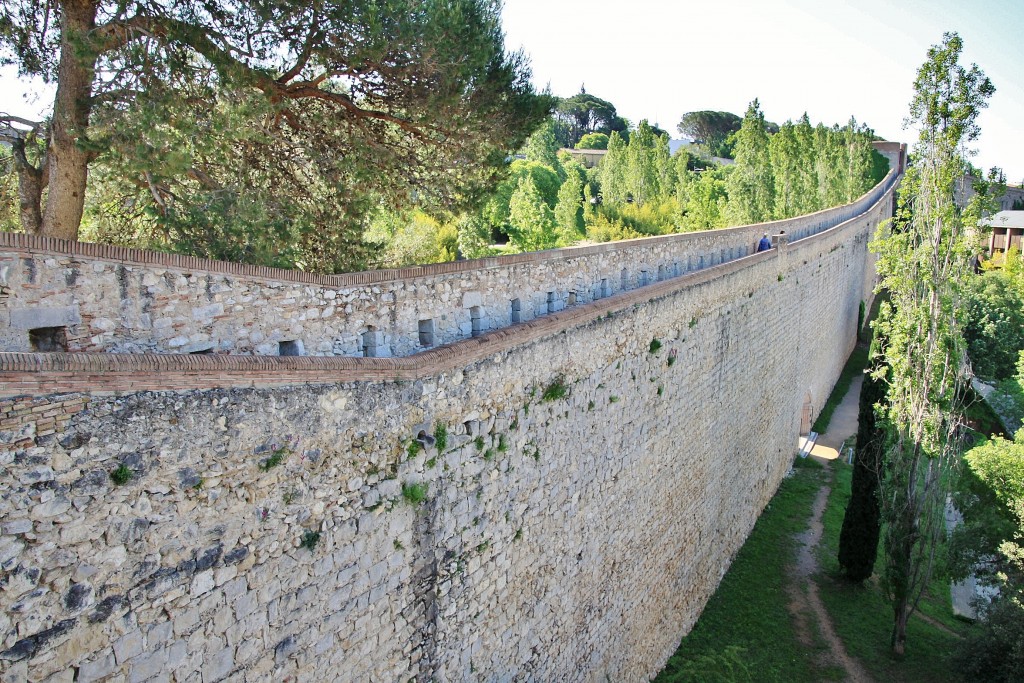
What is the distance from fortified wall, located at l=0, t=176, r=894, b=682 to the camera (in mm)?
3158

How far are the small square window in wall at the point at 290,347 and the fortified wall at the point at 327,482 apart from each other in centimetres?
7

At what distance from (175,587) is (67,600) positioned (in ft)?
1.61

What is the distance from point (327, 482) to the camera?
169 inches

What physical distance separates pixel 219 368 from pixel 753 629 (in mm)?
10212

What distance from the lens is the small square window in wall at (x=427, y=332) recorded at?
5379 millimetres

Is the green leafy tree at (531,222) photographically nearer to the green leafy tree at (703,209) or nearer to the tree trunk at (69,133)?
the green leafy tree at (703,209)

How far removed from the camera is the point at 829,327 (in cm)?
2277

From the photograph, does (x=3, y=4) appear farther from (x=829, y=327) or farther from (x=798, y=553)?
(x=829, y=327)

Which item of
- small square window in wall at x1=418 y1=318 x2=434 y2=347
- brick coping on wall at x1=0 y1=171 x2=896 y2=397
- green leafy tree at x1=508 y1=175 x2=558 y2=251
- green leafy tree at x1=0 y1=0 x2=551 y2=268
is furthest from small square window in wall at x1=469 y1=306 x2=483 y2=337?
green leafy tree at x1=508 y1=175 x2=558 y2=251

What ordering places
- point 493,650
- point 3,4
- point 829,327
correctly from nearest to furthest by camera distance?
point 493,650 → point 3,4 → point 829,327

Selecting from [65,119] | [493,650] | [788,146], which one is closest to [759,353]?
[493,650]

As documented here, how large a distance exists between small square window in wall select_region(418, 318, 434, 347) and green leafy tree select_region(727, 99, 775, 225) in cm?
2352

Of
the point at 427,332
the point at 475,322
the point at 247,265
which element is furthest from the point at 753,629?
the point at 247,265

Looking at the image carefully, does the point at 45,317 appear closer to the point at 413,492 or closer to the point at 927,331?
the point at 413,492
